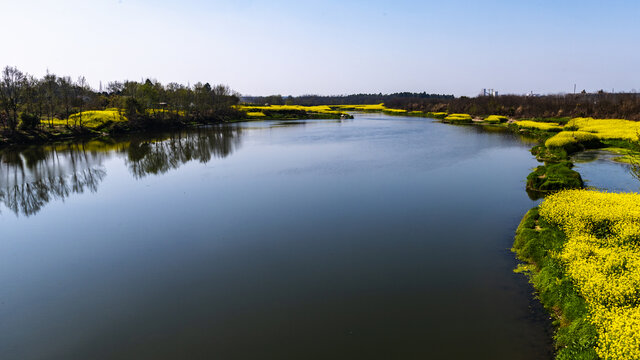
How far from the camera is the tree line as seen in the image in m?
50.7

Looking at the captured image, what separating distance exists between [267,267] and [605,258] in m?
12.5

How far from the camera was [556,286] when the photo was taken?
11781mm

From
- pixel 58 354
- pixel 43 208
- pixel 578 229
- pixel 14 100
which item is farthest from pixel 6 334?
pixel 14 100

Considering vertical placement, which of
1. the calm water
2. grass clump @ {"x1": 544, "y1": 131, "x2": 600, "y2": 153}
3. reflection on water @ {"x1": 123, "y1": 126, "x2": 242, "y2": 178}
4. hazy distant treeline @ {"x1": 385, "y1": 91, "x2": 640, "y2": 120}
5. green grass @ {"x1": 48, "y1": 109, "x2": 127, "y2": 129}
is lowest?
the calm water

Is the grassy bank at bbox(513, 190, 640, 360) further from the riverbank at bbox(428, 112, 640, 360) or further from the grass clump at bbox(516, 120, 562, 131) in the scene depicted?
the grass clump at bbox(516, 120, 562, 131)

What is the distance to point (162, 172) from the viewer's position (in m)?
33.2

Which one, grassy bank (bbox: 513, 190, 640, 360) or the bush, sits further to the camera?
the bush

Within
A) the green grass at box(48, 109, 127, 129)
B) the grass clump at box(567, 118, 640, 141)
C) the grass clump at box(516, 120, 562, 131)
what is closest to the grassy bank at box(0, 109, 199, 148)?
the green grass at box(48, 109, 127, 129)

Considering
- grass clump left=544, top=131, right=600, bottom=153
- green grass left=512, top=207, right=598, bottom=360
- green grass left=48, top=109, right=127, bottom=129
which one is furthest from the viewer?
green grass left=48, top=109, right=127, bottom=129

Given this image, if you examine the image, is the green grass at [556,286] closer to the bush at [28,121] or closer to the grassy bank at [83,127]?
the grassy bank at [83,127]

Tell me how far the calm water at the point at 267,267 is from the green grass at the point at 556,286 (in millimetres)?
504

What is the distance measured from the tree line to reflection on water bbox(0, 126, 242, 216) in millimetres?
9195

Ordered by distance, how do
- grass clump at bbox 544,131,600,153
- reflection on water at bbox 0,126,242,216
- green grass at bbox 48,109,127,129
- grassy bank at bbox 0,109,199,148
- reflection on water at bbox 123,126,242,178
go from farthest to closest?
green grass at bbox 48,109,127,129, grassy bank at bbox 0,109,199,148, grass clump at bbox 544,131,600,153, reflection on water at bbox 123,126,242,178, reflection on water at bbox 0,126,242,216

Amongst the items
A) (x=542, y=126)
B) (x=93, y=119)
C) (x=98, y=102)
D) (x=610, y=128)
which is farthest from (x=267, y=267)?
(x=98, y=102)
